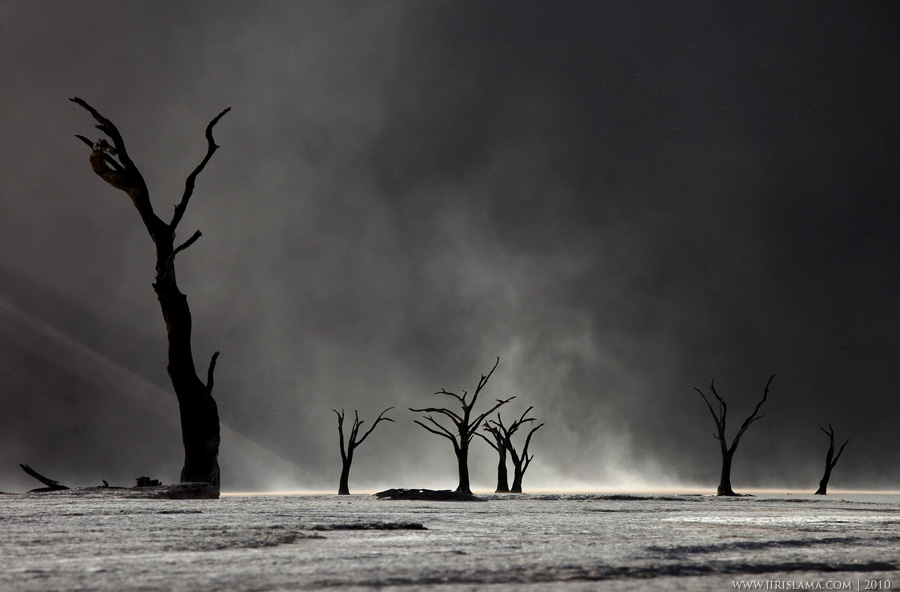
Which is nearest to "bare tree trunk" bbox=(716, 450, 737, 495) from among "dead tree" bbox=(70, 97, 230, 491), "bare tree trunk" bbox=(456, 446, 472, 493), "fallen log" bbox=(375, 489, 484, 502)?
"bare tree trunk" bbox=(456, 446, 472, 493)

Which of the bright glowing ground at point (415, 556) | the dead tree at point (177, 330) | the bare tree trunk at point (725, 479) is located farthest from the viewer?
the bare tree trunk at point (725, 479)

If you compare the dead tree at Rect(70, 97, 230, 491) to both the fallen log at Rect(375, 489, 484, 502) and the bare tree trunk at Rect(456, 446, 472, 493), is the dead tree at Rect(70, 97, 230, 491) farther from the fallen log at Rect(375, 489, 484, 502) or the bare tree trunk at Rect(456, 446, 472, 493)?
the bare tree trunk at Rect(456, 446, 472, 493)

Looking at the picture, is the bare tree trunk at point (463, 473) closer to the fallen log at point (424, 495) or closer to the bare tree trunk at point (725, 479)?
the fallen log at point (424, 495)

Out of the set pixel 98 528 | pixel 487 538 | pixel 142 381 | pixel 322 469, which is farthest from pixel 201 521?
pixel 322 469

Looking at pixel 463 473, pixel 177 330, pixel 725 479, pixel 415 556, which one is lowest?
pixel 415 556

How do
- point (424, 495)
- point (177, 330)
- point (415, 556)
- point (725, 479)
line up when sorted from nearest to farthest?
1. point (415, 556)
2. point (177, 330)
3. point (424, 495)
4. point (725, 479)

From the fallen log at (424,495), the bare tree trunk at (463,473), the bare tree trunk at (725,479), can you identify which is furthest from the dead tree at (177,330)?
the bare tree trunk at (725,479)

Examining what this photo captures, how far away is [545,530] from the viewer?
207 inches

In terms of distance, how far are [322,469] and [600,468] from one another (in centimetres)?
2325

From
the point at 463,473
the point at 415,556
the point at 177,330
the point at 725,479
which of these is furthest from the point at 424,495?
the point at 415,556

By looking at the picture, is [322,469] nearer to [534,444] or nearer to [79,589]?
[534,444]

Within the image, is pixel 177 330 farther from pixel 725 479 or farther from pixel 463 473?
pixel 725 479

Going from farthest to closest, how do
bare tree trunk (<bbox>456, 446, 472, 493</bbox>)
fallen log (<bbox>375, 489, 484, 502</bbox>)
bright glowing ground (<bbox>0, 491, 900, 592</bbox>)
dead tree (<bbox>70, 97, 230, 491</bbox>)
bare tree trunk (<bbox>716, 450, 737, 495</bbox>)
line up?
1. bare tree trunk (<bbox>716, 450, 737, 495</bbox>)
2. bare tree trunk (<bbox>456, 446, 472, 493</bbox>)
3. fallen log (<bbox>375, 489, 484, 502</bbox>)
4. dead tree (<bbox>70, 97, 230, 491</bbox>)
5. bright glowing ground (<bbox>0, 491, 900, 592</bbox>)

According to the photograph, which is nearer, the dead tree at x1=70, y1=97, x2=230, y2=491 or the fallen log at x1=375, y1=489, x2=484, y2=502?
the dead tree at x1=70, y1=97, x2=230, y2=491
